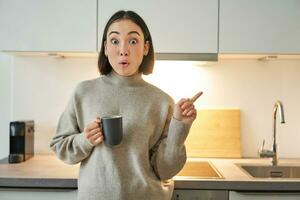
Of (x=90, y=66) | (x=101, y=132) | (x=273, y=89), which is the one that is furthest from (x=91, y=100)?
(x=273, y=89)

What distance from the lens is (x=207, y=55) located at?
149cm

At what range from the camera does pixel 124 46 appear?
105 cm

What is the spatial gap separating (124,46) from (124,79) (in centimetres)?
11

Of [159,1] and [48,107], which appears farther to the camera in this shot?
[48,107]

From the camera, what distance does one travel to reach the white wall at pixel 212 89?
1.78m

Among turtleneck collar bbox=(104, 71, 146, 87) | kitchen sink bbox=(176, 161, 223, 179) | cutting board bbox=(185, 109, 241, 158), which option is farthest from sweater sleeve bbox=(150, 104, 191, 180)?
cutting board bbox=(185, 109, 241, 158)

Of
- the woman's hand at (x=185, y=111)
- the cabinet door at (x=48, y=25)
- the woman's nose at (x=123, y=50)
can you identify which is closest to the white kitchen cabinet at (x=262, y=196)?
the woman's hand at (x=185, y=111)

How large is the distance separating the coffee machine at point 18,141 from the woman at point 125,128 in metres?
0.56

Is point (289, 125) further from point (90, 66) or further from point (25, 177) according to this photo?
point (25, 177)

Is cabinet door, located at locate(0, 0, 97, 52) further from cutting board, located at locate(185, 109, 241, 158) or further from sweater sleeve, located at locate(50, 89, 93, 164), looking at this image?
cutting board, located at locate(185, 109, 241, 158)

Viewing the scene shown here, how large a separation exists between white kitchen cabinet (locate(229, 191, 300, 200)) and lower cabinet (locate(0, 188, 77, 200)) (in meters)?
0.60

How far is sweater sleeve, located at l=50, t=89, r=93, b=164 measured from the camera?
998mm

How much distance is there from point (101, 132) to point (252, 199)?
668 mm

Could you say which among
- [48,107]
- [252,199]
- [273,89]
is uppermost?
[273,89]
